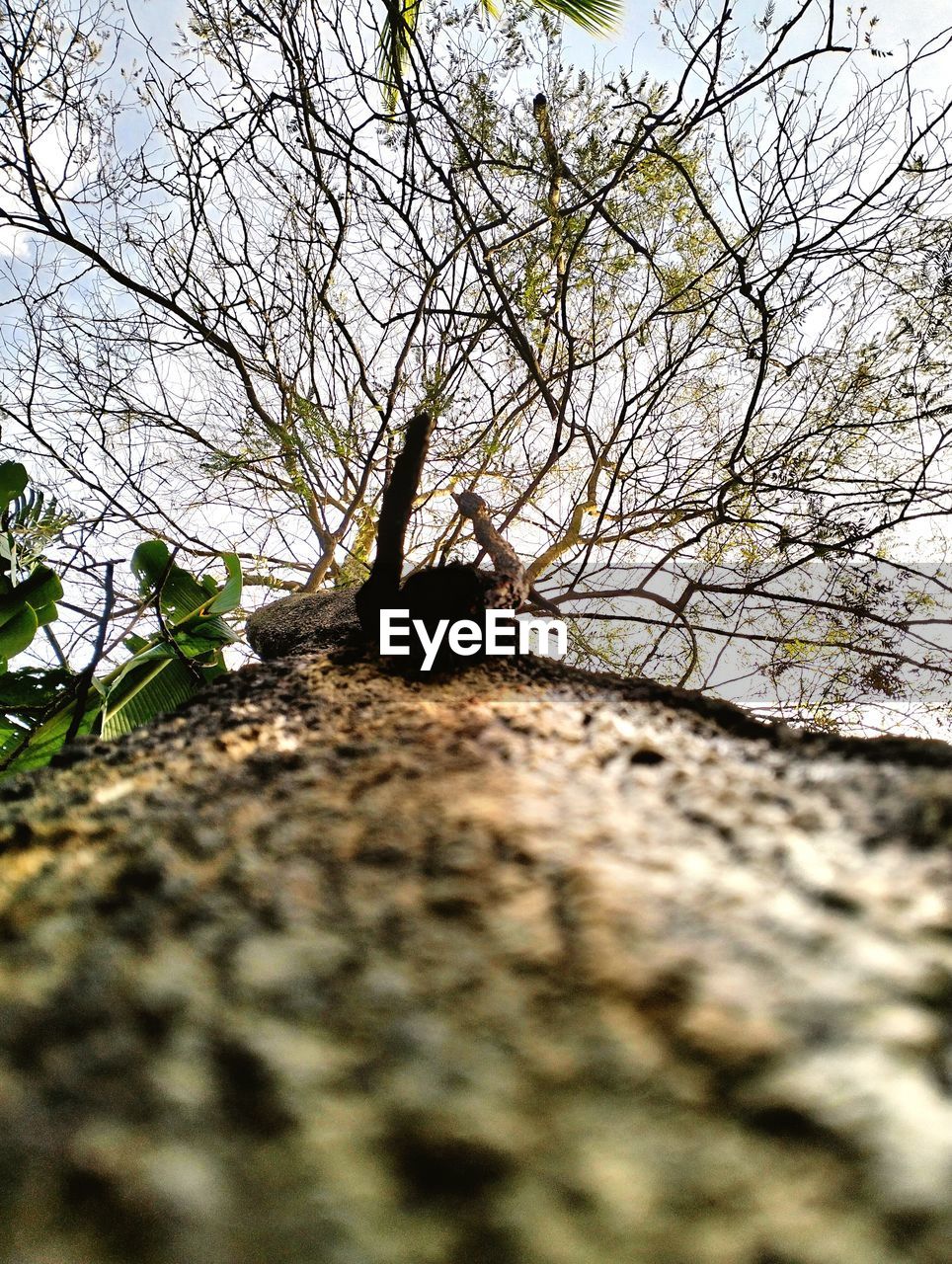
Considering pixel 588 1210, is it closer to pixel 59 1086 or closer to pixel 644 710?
pixel 59 1086

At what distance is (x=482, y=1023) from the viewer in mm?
227

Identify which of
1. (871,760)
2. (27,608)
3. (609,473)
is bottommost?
(871,760)

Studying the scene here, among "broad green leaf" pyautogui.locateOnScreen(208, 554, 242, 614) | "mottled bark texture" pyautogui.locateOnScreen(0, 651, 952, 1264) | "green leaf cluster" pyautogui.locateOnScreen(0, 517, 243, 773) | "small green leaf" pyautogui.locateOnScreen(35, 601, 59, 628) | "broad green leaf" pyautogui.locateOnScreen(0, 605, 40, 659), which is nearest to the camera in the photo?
"mottled bark texture" pyautogui.locateOnScreen(0, 651, 952, 1264)

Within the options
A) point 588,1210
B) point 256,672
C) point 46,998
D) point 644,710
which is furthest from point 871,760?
point 256,672

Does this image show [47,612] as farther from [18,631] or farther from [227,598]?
[227,598]

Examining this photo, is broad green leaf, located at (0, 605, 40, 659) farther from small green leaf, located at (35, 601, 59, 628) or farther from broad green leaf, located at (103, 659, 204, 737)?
broad green leaf, located at (103, 659, 204, 737)

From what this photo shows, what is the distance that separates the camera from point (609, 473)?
11.3 ft

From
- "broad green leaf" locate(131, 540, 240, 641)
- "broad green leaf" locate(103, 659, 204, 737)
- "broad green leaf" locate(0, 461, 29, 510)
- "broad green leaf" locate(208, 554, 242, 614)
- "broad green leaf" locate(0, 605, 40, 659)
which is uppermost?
"broad green leaf" locate(0, 461, 29, 510)

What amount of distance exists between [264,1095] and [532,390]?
3.27 meters

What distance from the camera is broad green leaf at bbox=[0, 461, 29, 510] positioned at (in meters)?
2.28

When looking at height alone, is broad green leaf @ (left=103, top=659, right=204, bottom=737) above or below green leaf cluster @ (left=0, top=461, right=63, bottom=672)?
below

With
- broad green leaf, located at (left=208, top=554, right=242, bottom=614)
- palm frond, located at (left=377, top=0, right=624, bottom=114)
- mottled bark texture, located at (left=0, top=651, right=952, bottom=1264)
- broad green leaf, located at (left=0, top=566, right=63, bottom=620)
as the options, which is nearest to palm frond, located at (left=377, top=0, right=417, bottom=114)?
palm frond, located at (left=377, top=0, right=624, bottom=114)

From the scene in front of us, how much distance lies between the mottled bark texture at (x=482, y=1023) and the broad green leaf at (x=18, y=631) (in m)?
2.09

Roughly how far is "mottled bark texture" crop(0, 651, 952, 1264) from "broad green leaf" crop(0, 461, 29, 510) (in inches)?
94.1
